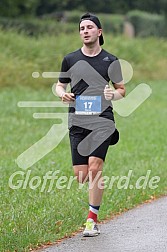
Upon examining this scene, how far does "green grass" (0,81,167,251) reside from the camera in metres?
8.34

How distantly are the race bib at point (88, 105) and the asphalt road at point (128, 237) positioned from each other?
1.24 m

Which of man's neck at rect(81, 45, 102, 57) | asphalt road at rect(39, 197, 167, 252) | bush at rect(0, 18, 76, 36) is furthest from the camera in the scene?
bush at rect(0, 18, 76, 36)

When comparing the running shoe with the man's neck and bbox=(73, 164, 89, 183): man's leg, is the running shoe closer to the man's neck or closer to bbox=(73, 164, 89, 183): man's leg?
bbox=(73, 164, 89, 183): man's leg

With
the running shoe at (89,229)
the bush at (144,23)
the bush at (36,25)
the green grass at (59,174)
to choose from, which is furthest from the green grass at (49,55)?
the running shoe at (89,229)

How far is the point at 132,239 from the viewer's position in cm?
801

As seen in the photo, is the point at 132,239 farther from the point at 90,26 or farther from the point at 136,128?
the point at 136,128

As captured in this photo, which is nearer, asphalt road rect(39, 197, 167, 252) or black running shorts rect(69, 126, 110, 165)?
asphalt road rect(39, 197, 167, 252)

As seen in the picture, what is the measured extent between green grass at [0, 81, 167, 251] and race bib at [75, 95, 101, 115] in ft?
4.04

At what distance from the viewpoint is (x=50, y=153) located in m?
15.1

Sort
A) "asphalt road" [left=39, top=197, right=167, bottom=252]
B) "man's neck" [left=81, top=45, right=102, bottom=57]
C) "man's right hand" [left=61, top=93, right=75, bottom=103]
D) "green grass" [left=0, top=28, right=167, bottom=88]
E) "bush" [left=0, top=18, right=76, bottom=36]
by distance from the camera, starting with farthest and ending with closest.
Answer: "bush" [left=0, top=18, right=76, bottom=36] < "green grass" [left=0, top=28, right=167, bottom=88] < "man's neck" [left=81, top=45, right=102, bottom=57] < "man's right hand" [left=61, top=93, right=75, bottom=103] < "asphalt road" [left=39, top=197, right=167, bottom=252]

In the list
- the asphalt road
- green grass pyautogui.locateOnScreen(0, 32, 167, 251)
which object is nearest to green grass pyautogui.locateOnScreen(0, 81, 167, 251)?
green grass pyautogui.locateOnScreen(0, 32, 167, 251)

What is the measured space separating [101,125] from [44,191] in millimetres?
2745

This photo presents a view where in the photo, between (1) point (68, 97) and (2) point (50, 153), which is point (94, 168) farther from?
(2) point (50, 153)

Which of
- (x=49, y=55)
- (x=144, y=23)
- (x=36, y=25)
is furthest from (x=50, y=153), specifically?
(x=144, y=23)
